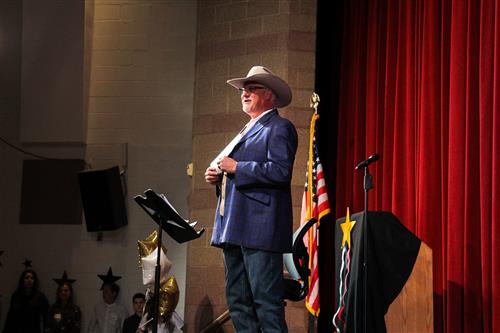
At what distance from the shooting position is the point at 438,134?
5.83 metres

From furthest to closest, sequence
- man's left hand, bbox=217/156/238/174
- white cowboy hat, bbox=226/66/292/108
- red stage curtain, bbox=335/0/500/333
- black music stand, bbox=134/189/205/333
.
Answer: red stage curtain, bbox=335/0/500/333 → black music stand, bbox=134/189/205/333 → white cowboy hat, bbox=226/66/292/108 → man's left hand, bbox=217/156/238/174

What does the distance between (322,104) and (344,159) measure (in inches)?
24.9

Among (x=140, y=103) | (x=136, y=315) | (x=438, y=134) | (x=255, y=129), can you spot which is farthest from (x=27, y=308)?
(x=255, y=129)

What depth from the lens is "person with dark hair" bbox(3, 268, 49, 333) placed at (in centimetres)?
830

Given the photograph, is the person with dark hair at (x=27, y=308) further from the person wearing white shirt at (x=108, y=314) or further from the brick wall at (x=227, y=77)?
the brick wall at (x=227, y=77)

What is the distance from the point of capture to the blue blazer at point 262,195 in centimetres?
393

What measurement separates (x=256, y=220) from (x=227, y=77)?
11.0 ft

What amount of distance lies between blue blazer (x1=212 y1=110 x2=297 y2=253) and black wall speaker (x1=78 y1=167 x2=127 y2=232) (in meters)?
Result: 4.40

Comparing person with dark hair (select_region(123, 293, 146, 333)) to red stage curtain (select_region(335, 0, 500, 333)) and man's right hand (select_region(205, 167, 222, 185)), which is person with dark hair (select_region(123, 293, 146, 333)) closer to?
red stage curtain (select_region(335, 0, 500, 333))

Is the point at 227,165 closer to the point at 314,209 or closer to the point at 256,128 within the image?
the point at 256,128

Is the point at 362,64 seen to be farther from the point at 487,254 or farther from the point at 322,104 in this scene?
the point at 487,254

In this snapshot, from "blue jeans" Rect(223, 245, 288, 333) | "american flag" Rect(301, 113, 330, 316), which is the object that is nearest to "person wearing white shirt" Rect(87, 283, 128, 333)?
"american flag" Rect(301, 113, 330, 316)

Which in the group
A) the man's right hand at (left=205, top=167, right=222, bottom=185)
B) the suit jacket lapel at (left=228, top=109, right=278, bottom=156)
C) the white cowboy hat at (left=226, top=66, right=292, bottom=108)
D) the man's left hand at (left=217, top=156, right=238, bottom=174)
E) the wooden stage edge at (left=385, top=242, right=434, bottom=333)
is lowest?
the wooden stage edge at (left=385, top=242, right=434, bottom=333)

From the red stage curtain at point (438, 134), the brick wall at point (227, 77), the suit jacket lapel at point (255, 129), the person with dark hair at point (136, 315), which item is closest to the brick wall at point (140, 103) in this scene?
the person with dark hair at point (136, 315)
